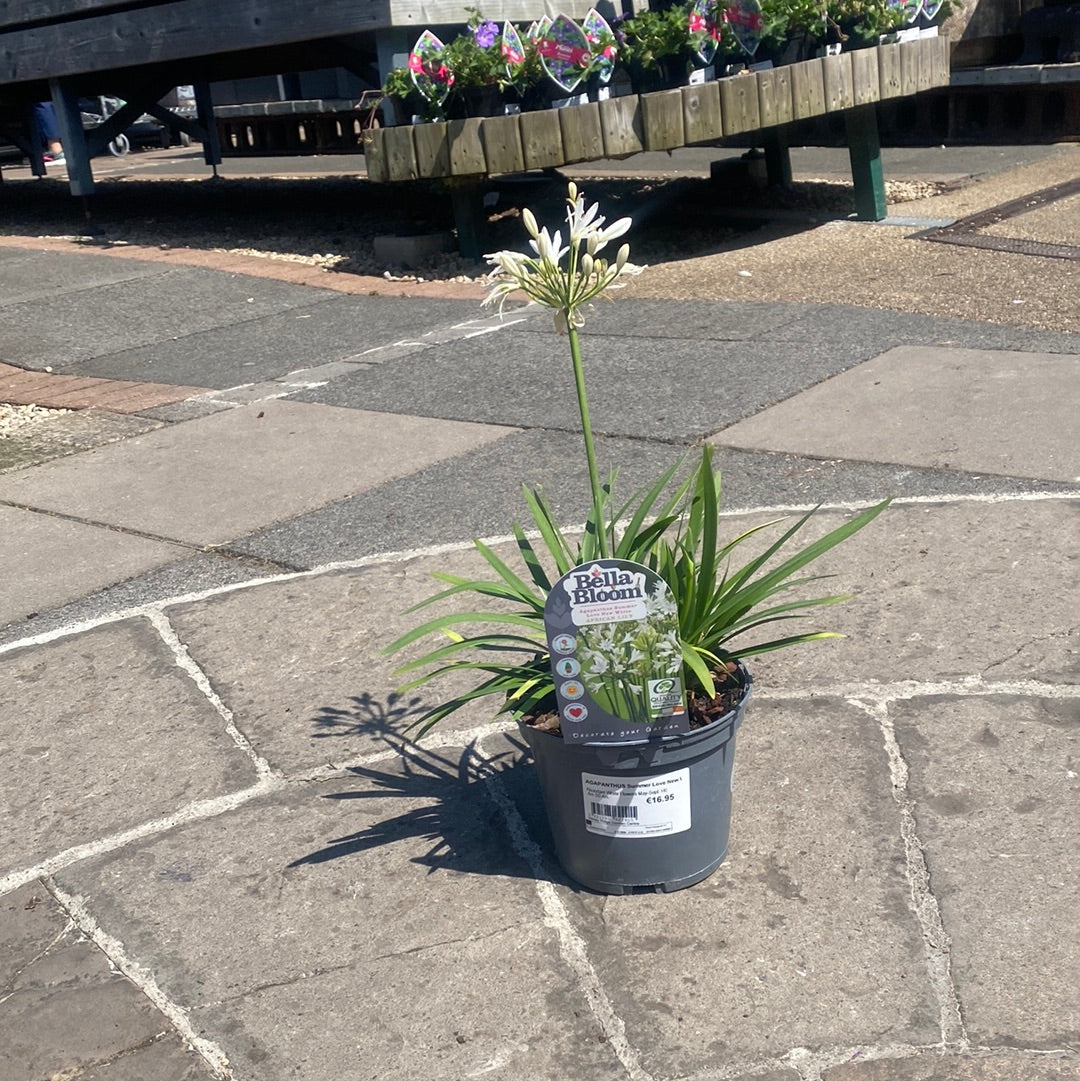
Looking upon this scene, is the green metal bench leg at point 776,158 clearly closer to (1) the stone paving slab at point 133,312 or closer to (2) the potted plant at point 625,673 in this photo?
(1) the stone paving slab at point 133,312

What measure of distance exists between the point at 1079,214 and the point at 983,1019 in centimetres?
762

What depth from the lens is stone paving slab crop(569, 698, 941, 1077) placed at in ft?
7.79

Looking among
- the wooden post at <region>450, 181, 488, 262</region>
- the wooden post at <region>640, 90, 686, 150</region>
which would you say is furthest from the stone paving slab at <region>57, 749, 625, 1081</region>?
the wooden post at <region>450, 181, 488, 262</region>

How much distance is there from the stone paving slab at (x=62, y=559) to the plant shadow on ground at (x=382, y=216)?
4432 mm

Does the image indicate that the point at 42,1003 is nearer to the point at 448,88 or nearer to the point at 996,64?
the point at 448,88

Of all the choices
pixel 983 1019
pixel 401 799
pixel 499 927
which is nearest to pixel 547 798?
pixel 499 927

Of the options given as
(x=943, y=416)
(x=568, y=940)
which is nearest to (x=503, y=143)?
(x=943, y=416)

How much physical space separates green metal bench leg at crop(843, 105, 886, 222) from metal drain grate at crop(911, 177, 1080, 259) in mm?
523

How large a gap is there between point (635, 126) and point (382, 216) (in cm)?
342

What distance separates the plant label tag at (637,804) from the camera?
2.61 meters

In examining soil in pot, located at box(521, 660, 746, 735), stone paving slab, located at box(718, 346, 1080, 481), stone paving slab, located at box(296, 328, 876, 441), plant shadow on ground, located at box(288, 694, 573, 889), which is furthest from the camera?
stone paving slab, located at box(296, 328, 876, 441)

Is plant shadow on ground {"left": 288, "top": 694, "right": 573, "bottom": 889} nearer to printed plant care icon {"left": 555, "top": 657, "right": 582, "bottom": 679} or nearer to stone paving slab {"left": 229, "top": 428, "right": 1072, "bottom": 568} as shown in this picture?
printed plant care icon {"left": 555, "top": 657, "right": 582, "bottom": 679}

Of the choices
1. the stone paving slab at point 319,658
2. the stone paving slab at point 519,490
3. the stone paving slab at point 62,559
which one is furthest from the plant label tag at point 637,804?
the stone paving slab at point 62,559

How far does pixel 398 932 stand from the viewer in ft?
8.92
